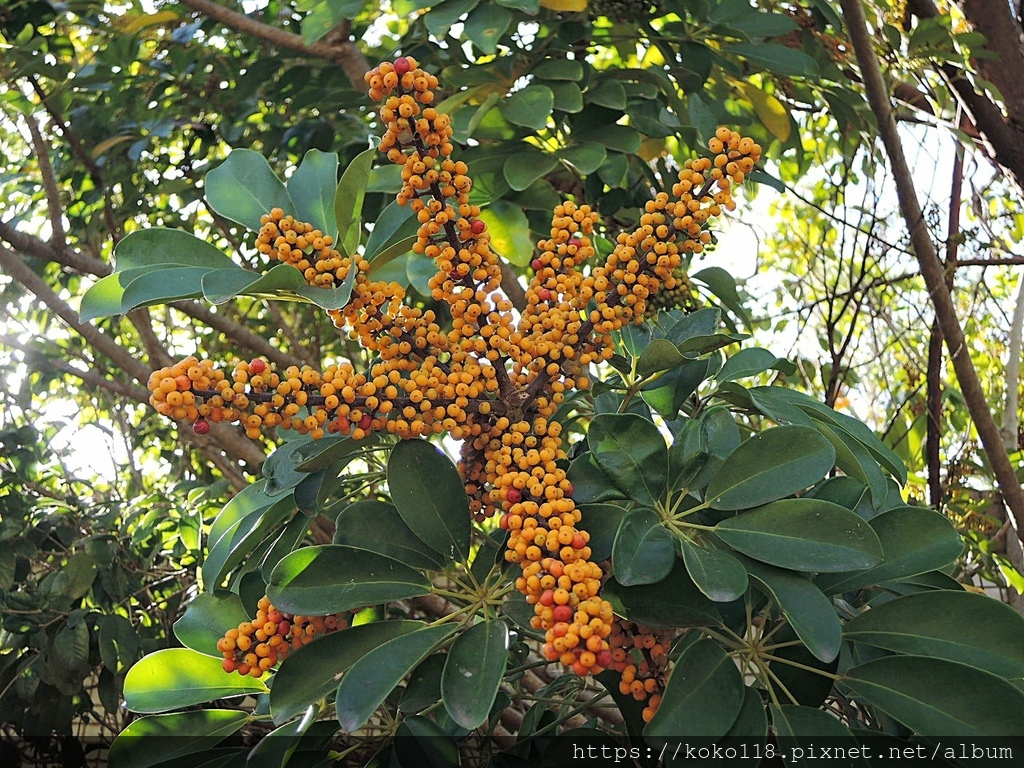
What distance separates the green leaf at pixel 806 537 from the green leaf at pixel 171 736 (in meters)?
0.46

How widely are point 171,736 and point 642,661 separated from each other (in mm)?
416

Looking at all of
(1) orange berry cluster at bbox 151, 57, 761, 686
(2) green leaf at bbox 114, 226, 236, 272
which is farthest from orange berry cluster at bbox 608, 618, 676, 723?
(2) green leaf at bbox 114, 226, 236, 272

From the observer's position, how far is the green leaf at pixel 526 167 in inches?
45.0

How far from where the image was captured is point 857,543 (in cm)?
65

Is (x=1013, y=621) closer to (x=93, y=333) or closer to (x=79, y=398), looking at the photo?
(x=93, y=333)

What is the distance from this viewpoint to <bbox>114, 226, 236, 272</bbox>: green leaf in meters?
0.80

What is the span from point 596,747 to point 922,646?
30 cm

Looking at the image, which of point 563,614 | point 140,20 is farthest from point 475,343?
point 140,20

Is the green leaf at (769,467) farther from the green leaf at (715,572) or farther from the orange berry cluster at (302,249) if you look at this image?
the orange berry cluster at (302,249)

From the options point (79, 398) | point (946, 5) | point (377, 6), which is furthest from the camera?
point (79, 398)

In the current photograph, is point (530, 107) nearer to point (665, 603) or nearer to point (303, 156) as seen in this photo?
point (303, 156)

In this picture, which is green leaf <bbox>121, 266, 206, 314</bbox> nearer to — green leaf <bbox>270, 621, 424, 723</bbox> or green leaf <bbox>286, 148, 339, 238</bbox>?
green leaf <bbox>286, 148, 339, 238</bbox>

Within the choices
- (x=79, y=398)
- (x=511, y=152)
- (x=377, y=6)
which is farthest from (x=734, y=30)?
(x=79, y=398)

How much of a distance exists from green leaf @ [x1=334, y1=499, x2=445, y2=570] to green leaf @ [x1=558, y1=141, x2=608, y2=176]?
1.87ft
